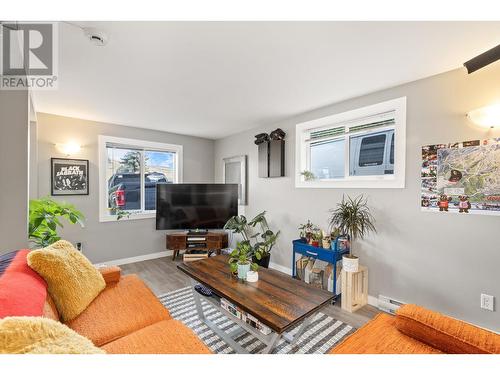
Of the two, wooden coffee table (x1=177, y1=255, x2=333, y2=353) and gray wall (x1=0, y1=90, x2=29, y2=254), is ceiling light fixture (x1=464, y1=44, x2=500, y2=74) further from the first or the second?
gray wall (x1=0, y1=90, x2=29, y2=254)

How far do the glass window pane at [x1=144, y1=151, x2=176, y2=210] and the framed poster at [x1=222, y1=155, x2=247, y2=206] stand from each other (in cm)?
104

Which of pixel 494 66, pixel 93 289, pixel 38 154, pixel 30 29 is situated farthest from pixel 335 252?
pixel 38 154

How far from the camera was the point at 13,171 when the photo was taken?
1814 mm

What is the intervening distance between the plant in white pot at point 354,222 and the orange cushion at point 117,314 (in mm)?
1851

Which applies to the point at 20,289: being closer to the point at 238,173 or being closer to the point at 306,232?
the point at 306,232

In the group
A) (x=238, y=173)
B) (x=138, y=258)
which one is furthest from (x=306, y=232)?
(x=138, y=258)

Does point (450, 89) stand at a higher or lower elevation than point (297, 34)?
lower

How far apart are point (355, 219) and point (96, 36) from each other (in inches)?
107

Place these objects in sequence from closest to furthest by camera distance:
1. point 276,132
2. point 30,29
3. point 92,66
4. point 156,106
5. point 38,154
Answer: point 30,29 → point 92,66 → point 156,106 → point 38,154 → point 276,132

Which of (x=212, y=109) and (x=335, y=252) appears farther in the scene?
(x=212, y=109)

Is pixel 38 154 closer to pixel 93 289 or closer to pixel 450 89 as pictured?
pixel 93 289

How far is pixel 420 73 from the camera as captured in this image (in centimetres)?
203

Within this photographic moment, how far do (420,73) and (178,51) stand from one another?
2.14m

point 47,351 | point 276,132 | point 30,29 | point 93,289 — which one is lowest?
point 93,289
